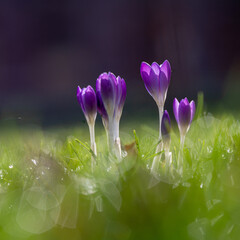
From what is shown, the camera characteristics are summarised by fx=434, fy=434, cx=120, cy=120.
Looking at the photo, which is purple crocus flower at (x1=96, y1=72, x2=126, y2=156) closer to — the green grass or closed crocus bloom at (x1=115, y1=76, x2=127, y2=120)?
closed crocus bloom at (x1=115, y1=76, x2=127, y2=120)

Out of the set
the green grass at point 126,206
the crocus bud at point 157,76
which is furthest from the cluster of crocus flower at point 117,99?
the green grass at point 126,206

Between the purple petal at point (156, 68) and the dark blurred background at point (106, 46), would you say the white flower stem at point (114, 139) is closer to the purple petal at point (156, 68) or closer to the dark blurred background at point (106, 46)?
the purple petal at point (156, 68)

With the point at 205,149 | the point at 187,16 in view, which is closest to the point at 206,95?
the point at 187,16

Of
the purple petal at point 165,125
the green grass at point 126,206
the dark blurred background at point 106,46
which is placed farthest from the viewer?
the dark blurred background at point 106,46

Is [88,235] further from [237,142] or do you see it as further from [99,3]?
[99,3]

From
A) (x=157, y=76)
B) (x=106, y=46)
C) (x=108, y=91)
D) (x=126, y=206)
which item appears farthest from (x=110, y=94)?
(x=106, y=46)

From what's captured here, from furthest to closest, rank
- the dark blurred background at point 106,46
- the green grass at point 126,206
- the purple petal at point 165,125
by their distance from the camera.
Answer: the dark blurred background at point 106,46 → the purple petal at point 165,125 → the green grass at point 126,206

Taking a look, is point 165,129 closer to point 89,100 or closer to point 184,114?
point 184,114

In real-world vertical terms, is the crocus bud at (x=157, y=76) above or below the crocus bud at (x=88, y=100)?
above
